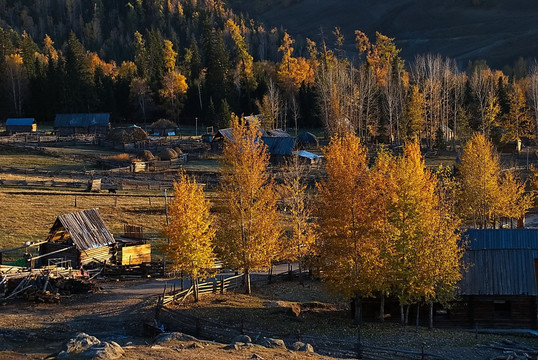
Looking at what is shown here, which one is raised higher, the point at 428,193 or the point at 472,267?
the point at 428,193

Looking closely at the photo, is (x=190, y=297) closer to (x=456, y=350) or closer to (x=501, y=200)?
(x=456, y=350)

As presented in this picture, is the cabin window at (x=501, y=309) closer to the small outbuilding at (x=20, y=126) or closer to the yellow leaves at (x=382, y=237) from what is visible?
the yellow leaves at (x=382, y=237)

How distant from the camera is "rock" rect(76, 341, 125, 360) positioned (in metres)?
21.0

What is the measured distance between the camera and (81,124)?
111000mm

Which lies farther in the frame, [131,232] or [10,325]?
[131,232]

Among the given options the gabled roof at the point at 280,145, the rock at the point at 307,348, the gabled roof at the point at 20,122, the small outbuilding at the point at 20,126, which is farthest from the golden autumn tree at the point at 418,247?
the gabled roof at the point at 20,122

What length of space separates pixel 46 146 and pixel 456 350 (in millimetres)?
77751

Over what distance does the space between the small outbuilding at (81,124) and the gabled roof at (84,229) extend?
2784 inches

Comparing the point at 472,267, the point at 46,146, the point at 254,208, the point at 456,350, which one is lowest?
the point at 456,350

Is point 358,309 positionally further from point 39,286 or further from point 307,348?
point 39,286

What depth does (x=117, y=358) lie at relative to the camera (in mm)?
Result: 21047

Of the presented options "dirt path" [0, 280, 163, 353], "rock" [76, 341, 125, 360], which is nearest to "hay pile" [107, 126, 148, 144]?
"dirt path" [0, 280, 163, 353]

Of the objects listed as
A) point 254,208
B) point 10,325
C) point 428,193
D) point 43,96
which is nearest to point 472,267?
point 428,193

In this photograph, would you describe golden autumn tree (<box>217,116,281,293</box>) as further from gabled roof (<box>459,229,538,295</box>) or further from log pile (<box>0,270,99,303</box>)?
gabled roof (<box>459,229,538,295</box>)
